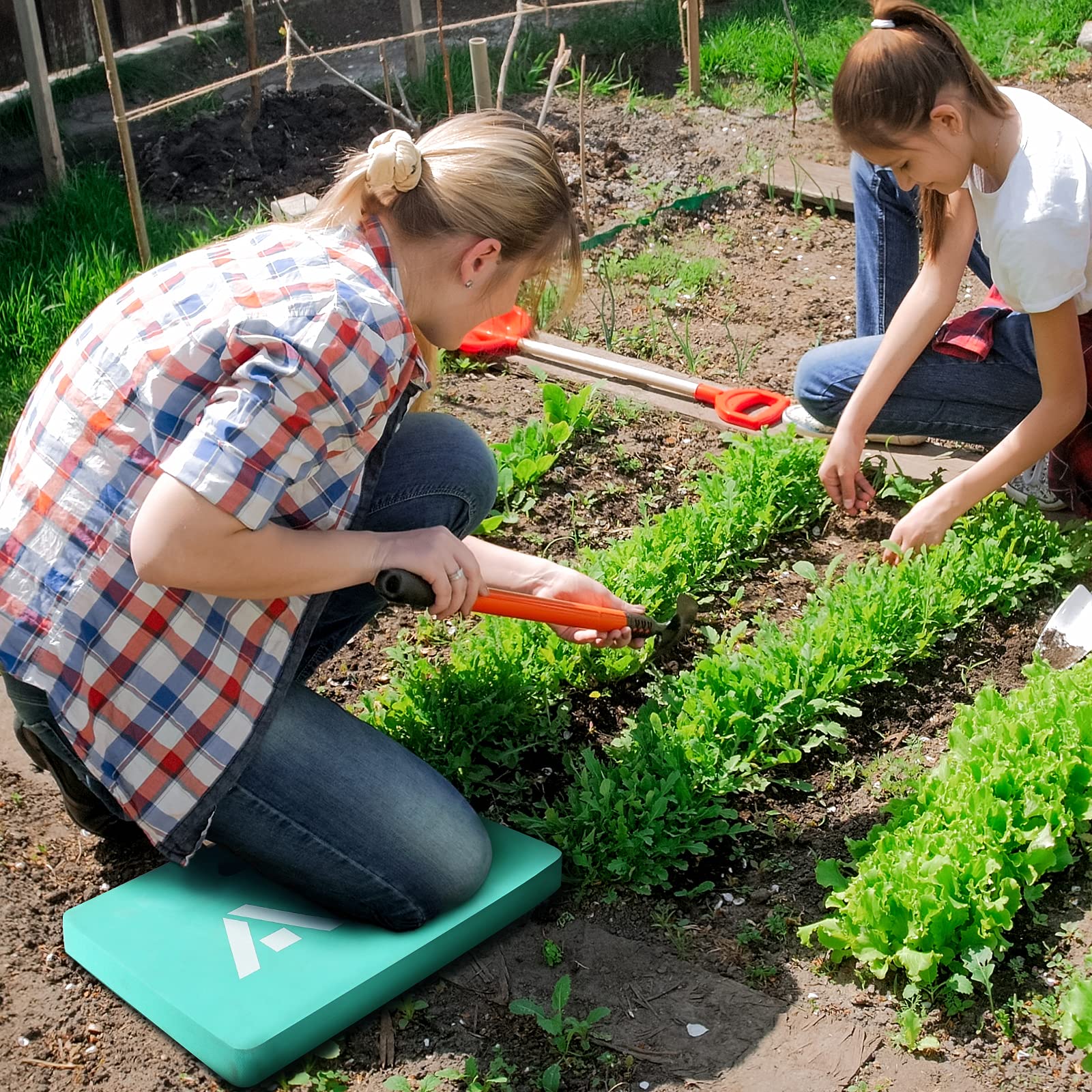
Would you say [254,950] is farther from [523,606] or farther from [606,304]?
[606,304]

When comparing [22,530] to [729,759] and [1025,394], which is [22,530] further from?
[1025,394]

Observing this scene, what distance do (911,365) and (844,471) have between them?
417mm

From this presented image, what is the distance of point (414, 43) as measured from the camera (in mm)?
6418

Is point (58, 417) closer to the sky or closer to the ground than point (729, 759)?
closer to the sky

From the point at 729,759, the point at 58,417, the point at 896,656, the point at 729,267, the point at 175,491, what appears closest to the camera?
the point at 175,491

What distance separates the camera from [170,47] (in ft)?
22.9

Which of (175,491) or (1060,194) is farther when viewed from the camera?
(1060,194)

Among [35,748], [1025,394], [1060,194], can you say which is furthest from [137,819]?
[1025,394]

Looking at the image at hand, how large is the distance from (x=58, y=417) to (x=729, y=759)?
4.31 ft

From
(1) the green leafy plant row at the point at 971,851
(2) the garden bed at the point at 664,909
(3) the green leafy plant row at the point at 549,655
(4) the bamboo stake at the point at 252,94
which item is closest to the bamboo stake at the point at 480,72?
(2) the garden bed at the point at 664,909

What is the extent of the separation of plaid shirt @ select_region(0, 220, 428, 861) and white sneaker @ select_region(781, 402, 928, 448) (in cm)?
173

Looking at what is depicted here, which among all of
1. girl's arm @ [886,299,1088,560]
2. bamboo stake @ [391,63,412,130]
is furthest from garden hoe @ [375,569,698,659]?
bamboo stake @ [391,63,412,130]

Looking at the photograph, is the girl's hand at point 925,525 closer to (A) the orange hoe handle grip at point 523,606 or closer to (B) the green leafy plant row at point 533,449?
(A) the orange hoe handle grip at point 523,606

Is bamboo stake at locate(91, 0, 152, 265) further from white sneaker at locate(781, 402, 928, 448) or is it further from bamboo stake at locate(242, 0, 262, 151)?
Answer: white sneaker at locate(781, 402, 928, 448)
